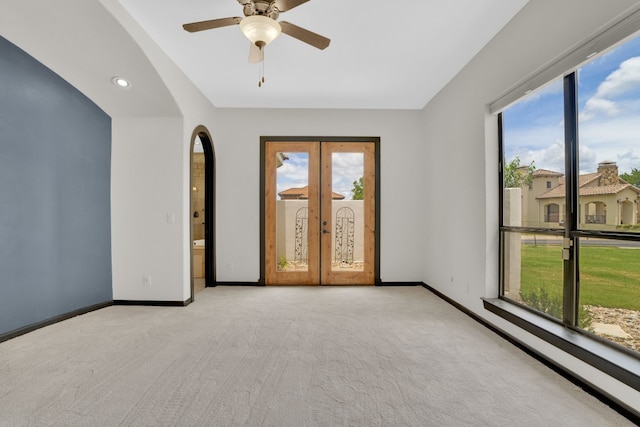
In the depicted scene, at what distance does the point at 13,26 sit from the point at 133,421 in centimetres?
308

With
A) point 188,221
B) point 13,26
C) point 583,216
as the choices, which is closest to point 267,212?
point 188,221

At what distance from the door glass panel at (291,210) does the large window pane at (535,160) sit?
276 centimetres

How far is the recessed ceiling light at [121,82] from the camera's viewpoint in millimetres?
3221

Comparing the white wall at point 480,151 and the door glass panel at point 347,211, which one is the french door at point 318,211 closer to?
the door glass panel at point 347,211

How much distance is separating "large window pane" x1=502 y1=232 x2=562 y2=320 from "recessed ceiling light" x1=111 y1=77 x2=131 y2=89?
412 cm

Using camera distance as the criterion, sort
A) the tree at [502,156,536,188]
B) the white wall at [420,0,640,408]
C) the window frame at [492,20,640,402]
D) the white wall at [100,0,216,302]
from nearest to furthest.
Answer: the window frame at [492,20,640,402], the white wall at [420,0,640,408], the tree at [502,156,536,188], the white wall at [100,0,216,302]

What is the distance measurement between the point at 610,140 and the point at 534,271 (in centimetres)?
118

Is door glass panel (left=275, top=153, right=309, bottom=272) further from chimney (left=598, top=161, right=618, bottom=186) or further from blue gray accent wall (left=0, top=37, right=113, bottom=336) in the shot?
chimney (left=598, top=161, right=618, bottom=186)

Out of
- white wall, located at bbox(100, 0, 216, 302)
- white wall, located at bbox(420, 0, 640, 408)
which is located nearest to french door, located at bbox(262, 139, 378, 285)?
white wall, located at bbox(420, 0, 640, 408)

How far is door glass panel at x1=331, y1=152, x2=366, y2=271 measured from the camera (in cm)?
494

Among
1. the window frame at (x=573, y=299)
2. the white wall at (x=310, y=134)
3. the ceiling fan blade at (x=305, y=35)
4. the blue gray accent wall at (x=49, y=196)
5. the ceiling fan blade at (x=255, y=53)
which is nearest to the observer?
the window frame at (x=573, y=299)

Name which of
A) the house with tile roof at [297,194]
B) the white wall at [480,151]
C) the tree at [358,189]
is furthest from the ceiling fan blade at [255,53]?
the tree at [358,189]

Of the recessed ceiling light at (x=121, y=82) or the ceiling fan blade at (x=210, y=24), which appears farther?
the recessed ceiling light at (x=121, y=82)

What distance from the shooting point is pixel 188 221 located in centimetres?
399
